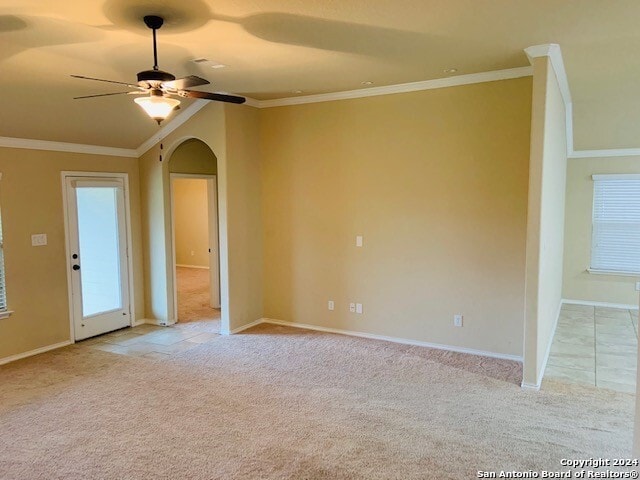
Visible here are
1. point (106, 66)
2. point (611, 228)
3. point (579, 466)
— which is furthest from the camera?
point (611, 228)

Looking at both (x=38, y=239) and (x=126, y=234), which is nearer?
(x=38, y=239)

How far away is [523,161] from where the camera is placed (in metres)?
4.66

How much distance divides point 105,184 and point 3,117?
1528 mm

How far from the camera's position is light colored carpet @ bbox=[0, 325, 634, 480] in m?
3.03

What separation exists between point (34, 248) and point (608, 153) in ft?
25.5

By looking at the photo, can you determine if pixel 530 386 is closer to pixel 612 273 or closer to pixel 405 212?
pixel 405 212

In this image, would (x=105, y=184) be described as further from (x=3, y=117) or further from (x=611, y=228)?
(x=611, y=228)

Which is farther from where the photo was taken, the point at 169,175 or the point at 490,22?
the point at 169,175

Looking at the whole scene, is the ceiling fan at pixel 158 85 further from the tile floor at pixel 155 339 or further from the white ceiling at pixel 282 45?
the tile floor at pixel 155 339

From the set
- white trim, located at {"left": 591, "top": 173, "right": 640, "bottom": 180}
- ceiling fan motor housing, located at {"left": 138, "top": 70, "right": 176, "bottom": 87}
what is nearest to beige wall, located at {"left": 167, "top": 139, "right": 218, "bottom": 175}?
ceiling fan motor housing, located at {"left": 138, "top": 70, "right": 176, "bottom": 87}

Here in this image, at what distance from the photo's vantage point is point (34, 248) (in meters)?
5.20

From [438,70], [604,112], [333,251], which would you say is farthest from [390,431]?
[604,112]

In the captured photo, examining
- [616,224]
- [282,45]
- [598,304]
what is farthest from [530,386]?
[616,224]

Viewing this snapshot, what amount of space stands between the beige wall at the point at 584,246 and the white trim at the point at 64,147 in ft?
21.3
